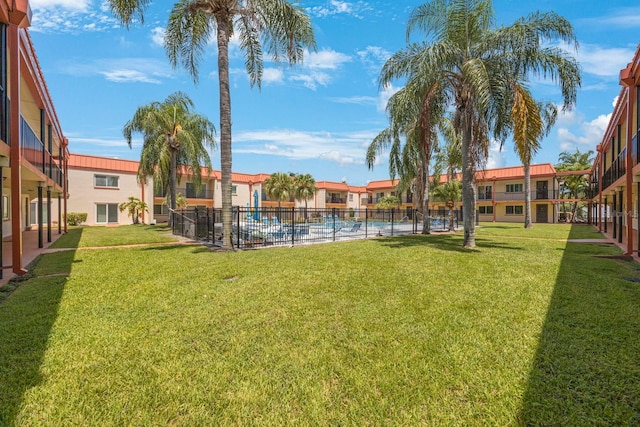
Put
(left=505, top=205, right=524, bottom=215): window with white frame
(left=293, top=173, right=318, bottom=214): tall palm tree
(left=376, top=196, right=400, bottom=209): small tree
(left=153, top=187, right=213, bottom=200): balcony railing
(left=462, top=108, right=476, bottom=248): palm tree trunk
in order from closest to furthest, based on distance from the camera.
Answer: (left=462, top=108, right=476, bottom=248): palm tree trunk < (left=153, top=187, right=213, bottom=200): balcony railing < (left=505, top=205, right=524, bottom=215): window with white frame < (left=293, top=173, right=318, bottom=214): tall palm tree < (left=376, top=196, right=400, bottom=209): small tree

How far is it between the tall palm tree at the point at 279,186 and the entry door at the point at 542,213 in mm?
28958

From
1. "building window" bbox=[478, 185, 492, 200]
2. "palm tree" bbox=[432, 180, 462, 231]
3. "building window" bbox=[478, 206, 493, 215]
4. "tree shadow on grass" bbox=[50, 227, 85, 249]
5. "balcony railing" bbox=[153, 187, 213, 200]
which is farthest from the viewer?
"building window" bbox=[478, 206, 493, 215]

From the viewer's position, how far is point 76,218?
28.7m

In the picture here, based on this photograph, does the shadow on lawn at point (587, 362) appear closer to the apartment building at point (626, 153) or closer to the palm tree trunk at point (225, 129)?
the apartment building at point (626, 153)

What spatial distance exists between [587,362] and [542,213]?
135 ft

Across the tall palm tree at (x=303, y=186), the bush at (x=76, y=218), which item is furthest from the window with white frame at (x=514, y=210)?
the bush at (x=76, y=218)

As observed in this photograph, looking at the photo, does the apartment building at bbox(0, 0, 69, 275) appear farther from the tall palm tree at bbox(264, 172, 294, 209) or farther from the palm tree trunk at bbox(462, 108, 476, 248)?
the tall palm tree at bbox(264, 172, 294, 209)

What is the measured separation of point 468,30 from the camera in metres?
12.3

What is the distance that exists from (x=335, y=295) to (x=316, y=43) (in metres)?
10.0

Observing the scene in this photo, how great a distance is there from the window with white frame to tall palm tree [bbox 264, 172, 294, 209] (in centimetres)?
2659

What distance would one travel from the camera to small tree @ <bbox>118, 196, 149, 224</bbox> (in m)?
31.4

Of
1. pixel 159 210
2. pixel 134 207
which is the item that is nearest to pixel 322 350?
pixel 134 207

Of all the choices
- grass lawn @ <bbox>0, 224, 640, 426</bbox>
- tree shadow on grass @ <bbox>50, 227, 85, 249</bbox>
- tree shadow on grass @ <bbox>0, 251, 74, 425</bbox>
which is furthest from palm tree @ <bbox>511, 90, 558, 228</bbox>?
tree shadow on grass @ <bbox>50, 227, 85, 249</bbox>

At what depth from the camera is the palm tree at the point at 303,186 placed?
3966 cm
